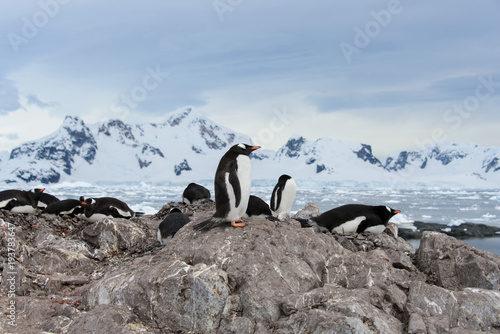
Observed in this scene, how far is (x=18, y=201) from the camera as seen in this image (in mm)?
9344

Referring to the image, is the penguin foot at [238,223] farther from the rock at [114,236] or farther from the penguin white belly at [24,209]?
the penguin white belly at [24,209]

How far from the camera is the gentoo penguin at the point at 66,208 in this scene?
9703 mm

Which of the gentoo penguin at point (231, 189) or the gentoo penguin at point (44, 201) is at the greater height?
the gentoo penguin at point (231, 189)

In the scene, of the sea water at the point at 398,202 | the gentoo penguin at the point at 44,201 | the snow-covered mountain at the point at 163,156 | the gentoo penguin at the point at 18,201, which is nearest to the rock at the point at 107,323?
the gentoo penguin at the point at 18,201

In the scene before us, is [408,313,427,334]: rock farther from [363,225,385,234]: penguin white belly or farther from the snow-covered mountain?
the snow-covered mountain

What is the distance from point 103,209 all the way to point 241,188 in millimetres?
5217

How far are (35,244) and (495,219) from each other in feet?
107

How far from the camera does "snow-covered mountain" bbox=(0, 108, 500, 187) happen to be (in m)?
107

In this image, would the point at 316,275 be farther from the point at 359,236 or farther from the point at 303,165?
the point at 303,165

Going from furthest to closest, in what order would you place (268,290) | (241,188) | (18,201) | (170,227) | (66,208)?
(66,208) → (18,201) → (170,227) → (241,188) → (268,290)

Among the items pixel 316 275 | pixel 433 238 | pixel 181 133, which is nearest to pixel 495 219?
pixel 433 238

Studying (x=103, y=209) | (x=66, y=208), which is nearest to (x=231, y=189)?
Result: (x=103, y=209)

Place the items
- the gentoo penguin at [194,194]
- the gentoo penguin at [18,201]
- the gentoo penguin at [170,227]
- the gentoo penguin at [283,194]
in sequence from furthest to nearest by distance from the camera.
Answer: the gentoo penguin at [194,194] < the gentoo penguin at [283,194] < the gentoo penguin at [18,201] < the gentoo penguin at [170,227]

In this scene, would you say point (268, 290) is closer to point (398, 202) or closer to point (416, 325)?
point (416, 325)
